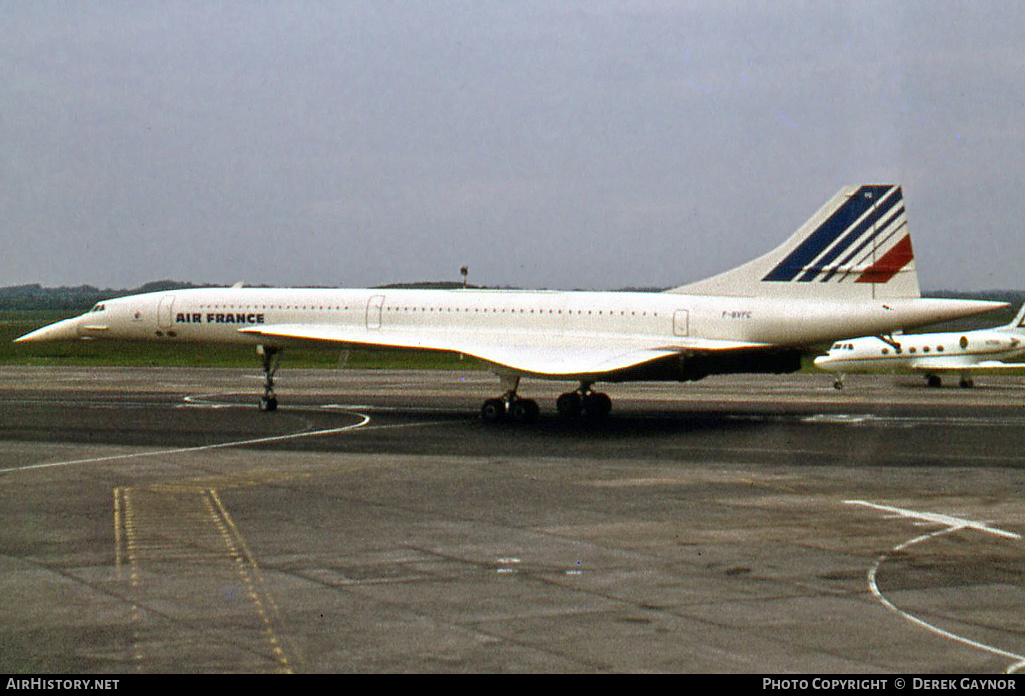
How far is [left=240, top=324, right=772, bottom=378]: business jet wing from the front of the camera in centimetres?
2823

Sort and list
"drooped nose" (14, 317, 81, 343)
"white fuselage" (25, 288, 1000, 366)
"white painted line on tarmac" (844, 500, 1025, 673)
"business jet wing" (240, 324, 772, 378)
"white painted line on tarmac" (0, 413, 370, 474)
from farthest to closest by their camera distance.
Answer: "drooped nose" (14, 317, 81, 343)
"white fuselage" (25, 288, 1000, 366)
"business jet wing" (240, 324, 772, 378)
"white painted line on tarmac" (0, 413, 370, 474)
"white painted line on tarmac" (844, 500, 1025, 673)

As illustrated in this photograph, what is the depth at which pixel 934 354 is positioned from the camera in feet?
158

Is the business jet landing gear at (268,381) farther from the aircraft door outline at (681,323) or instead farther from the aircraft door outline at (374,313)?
the aircraft door outline at (681,323)

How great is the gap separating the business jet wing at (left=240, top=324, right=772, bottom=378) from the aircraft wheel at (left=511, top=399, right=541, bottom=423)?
4.63ft

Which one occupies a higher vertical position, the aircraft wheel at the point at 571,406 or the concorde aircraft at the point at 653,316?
the concorde aircraft at the point at 653,316

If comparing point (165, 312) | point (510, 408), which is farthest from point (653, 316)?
point (165, 312)

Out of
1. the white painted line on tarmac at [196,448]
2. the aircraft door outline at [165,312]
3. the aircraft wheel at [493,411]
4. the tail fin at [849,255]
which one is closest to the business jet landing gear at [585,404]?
the aircraft wheel at [493,411]

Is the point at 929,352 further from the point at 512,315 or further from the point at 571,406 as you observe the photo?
the point at 512,315

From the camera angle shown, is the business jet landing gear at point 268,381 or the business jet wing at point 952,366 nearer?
the business jet landing gear at point 268,381

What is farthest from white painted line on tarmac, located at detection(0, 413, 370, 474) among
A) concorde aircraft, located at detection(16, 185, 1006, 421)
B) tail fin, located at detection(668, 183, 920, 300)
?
tail fin, located at detection(668, 183, 920, 300)

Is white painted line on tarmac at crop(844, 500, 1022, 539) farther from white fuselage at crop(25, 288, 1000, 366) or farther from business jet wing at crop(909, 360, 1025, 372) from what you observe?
business jet wing at crop(909, 360, 1025, 372)

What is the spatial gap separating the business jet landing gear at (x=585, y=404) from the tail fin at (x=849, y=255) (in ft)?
16.7

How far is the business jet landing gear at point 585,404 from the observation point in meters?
32.1
